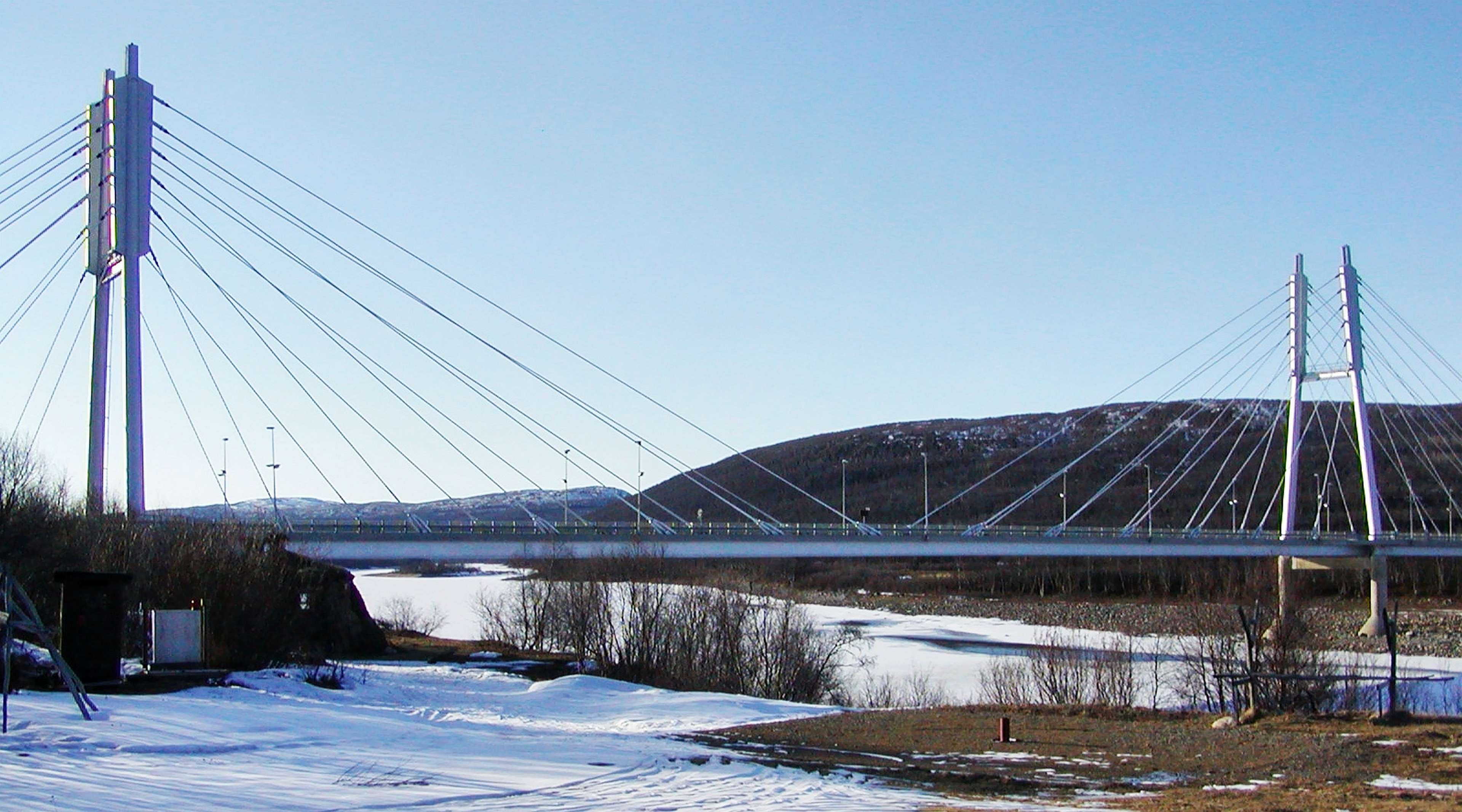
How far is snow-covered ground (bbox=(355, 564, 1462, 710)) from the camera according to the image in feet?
141

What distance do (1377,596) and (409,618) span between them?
2015 inches

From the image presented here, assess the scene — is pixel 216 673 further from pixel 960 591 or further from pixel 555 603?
pixel 960 591

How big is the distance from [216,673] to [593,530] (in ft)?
88.9

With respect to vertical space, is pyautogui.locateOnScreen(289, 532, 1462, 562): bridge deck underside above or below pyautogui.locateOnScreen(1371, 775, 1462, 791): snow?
above

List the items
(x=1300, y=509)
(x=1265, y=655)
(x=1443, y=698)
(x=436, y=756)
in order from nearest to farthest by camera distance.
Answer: (x=436, y=756) → (x=1265, y=655) → (x=1443, y=698) → (x=1300, y=509)

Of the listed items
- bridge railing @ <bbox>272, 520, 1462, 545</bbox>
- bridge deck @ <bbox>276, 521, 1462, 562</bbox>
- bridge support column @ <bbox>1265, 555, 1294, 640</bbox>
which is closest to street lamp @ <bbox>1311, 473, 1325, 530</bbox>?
bridge railing @ <bbox>272, 520, 1462, 545</bbox>

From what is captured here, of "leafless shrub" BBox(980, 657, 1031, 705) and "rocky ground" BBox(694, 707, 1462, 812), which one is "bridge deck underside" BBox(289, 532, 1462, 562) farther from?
"rocky ground" BBox(694, 707, 1462, 812)

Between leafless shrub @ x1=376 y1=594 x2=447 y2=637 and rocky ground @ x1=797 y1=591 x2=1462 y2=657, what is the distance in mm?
18411

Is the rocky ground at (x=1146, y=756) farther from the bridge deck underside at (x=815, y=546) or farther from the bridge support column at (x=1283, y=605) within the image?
the bridge deck underside at (x=815, y=546)

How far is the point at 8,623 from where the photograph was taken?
46.4 feet

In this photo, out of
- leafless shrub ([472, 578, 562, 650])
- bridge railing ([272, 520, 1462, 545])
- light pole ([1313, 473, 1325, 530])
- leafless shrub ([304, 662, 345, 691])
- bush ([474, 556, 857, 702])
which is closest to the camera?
leafless shrub ([304, 662, 345, 691])

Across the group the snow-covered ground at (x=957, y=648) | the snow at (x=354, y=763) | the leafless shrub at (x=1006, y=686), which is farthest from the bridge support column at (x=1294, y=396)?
the snow at (x=354, y=763)

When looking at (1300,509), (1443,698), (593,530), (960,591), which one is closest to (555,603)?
(593,530)

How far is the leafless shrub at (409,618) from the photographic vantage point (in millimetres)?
61000
